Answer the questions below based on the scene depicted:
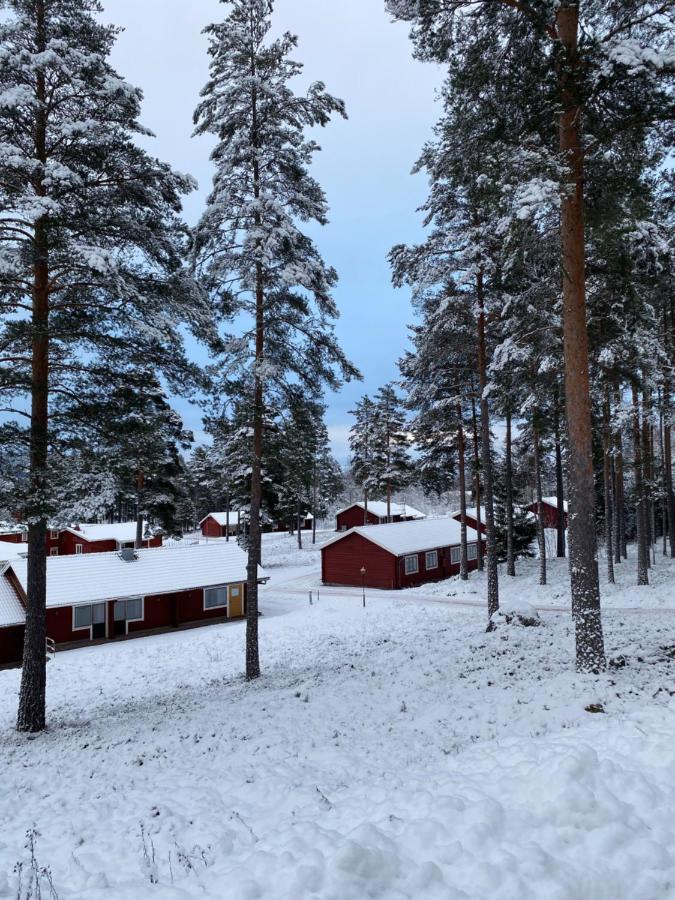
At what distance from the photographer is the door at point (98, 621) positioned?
24.1 metres

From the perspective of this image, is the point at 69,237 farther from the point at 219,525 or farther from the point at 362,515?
the point at 219,525

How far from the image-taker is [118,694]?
1500cm

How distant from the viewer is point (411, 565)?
1361 inches

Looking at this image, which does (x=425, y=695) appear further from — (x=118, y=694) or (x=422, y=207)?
(x=422, y=207)

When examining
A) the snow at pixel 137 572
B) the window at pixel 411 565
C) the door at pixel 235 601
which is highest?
the snow at pixel 137 572

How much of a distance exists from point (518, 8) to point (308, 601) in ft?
87.2

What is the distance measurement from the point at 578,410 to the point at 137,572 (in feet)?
76.9

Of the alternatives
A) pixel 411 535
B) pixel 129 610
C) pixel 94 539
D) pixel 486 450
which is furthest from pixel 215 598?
pixel 94 539

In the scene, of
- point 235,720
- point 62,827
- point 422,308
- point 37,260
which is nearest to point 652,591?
point 422,308

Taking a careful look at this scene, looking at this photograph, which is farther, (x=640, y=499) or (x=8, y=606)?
(x=8, y=606)

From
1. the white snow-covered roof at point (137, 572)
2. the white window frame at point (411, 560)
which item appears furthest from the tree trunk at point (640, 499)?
the white snow-covered roof at point (137, 572)

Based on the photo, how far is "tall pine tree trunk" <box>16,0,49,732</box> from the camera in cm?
984

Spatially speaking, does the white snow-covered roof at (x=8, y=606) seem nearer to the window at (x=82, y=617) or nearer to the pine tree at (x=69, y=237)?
the window at (x=82, y=617)

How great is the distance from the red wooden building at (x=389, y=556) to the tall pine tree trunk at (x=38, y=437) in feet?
74.4
